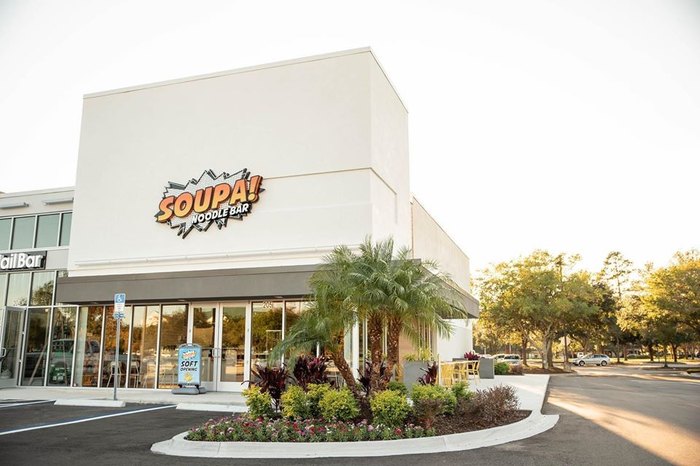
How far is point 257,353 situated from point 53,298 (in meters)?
9.58

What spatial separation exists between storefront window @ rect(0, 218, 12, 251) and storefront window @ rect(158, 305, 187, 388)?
29.4 ft

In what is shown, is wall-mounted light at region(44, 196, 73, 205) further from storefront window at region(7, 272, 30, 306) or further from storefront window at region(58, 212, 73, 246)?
storefront window at region(7, 272, 30, 306)

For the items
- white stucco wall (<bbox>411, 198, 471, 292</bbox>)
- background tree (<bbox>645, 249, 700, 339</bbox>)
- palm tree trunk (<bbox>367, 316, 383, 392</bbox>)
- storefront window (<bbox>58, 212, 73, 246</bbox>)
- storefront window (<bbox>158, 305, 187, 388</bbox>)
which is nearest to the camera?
palm tree trunk (<bbox>367, 316, 383, 392</bbox>)

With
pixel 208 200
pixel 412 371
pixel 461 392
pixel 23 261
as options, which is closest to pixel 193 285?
pixel 208 200

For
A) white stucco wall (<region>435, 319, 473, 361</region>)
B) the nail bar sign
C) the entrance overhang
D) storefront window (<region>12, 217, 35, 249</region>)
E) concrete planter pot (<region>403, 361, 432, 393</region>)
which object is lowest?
concrete planter pot (<region>403, 361, 432, 393</region>)

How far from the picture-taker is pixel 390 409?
10.5 metres

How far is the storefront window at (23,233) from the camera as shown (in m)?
24.3

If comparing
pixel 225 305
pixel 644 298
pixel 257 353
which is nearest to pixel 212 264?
pixel 225 305

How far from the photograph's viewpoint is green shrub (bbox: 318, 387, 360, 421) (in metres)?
10.8

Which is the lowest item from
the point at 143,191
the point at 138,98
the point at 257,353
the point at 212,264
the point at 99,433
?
the point at 99,433

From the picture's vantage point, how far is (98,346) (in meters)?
21.9

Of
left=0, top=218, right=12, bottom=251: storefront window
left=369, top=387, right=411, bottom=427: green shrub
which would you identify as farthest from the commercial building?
left=369, top=387, right=411, bottom=427: green shrub

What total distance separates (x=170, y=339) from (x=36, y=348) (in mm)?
6288

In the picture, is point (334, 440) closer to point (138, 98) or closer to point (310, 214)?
point (310, 214)
